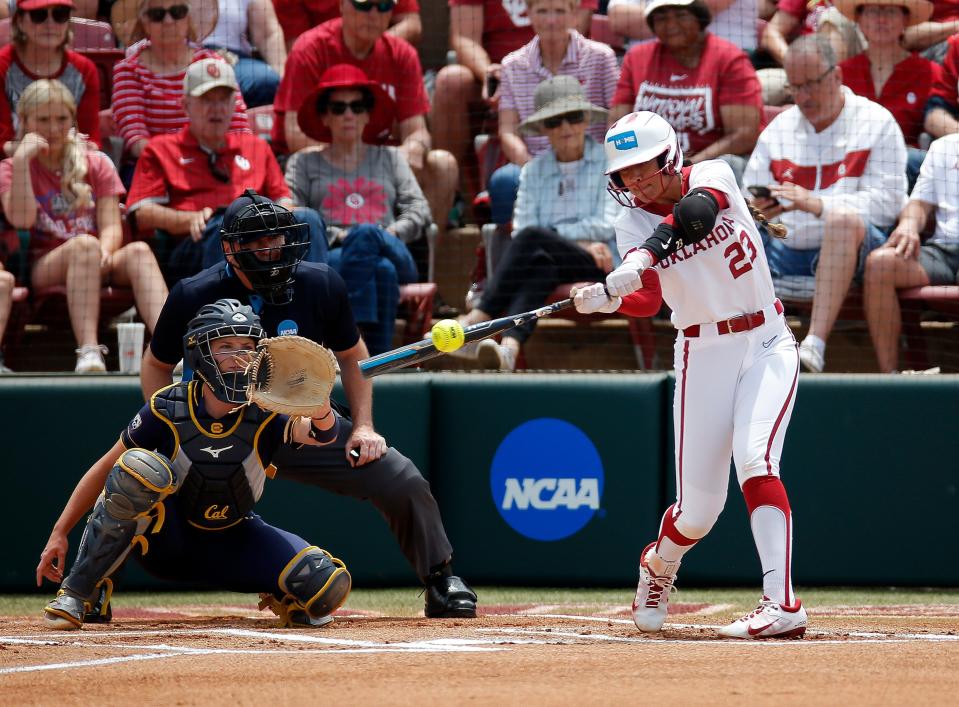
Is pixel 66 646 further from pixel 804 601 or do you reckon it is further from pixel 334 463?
pixel 804 601

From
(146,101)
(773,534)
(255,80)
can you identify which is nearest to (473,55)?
(255,80)

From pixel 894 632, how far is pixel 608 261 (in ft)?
9.88

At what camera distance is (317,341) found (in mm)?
5184

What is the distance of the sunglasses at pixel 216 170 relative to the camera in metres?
7.39

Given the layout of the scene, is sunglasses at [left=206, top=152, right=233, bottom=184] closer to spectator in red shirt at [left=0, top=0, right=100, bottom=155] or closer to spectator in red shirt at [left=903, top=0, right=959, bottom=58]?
spectator in red shirt at [left=0, top=0, right=100, bottom=155]

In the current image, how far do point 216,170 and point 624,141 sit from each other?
343cm

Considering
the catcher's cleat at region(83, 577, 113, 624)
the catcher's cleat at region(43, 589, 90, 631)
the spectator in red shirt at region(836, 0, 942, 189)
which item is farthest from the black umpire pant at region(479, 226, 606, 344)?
the catcher's cleat at region(43, 589, 90, 631)

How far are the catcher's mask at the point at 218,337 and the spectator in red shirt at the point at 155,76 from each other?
11.2 ft

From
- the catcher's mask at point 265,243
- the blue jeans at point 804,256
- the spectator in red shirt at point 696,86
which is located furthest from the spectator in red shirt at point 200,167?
the blue jeans at point 804,256

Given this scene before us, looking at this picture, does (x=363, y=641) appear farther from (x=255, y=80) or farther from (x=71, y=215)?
(x=255, y=80)

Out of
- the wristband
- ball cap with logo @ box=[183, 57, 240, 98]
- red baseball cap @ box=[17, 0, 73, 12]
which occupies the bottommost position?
the wristband

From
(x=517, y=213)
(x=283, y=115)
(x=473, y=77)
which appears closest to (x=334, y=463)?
(x=517, y=213)

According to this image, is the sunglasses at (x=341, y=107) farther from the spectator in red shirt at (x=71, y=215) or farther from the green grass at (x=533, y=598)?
the green grass at (x=533, y=598)

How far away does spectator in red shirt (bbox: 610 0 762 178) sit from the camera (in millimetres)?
7648
